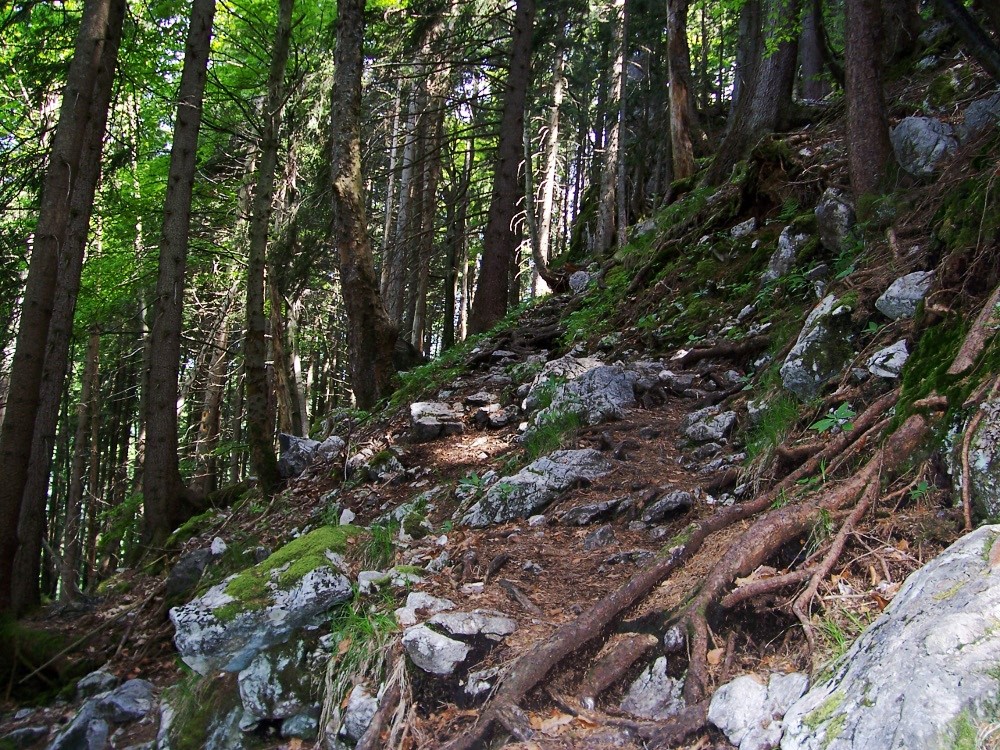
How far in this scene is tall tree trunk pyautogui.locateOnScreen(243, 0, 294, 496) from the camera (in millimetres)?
8609

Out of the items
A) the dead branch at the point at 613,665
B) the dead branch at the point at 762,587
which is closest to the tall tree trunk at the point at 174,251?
the dead branch at the point at 613,665

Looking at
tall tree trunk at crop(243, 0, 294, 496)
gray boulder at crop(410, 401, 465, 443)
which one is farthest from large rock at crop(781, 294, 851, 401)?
tall tree trunk at crop(243, 0, 294, 496)

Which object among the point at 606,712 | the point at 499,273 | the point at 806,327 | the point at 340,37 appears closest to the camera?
the point at 606,712

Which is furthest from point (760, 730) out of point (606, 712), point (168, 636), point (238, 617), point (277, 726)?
point (168, 636)

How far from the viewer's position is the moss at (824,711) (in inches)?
82.1

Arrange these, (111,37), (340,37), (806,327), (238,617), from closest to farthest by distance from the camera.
Answer: (238,617) < (806,327) < (111,37) < (340,37)

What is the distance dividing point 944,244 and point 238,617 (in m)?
5.21

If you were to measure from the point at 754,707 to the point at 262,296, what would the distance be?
8.19m

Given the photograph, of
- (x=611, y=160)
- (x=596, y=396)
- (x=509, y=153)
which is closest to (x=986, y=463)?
(x=596, y=396)

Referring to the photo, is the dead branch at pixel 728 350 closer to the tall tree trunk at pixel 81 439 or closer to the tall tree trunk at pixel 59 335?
the tall tree trunk at pixel 59 335

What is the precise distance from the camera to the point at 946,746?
5.62ft

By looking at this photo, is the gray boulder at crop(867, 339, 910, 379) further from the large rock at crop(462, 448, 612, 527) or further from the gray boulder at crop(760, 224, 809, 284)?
the gray boulder at crop(760, 224, 809, 284)

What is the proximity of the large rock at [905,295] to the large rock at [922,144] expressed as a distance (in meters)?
1.79

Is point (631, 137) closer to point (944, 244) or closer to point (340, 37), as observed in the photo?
point (340, 37)
